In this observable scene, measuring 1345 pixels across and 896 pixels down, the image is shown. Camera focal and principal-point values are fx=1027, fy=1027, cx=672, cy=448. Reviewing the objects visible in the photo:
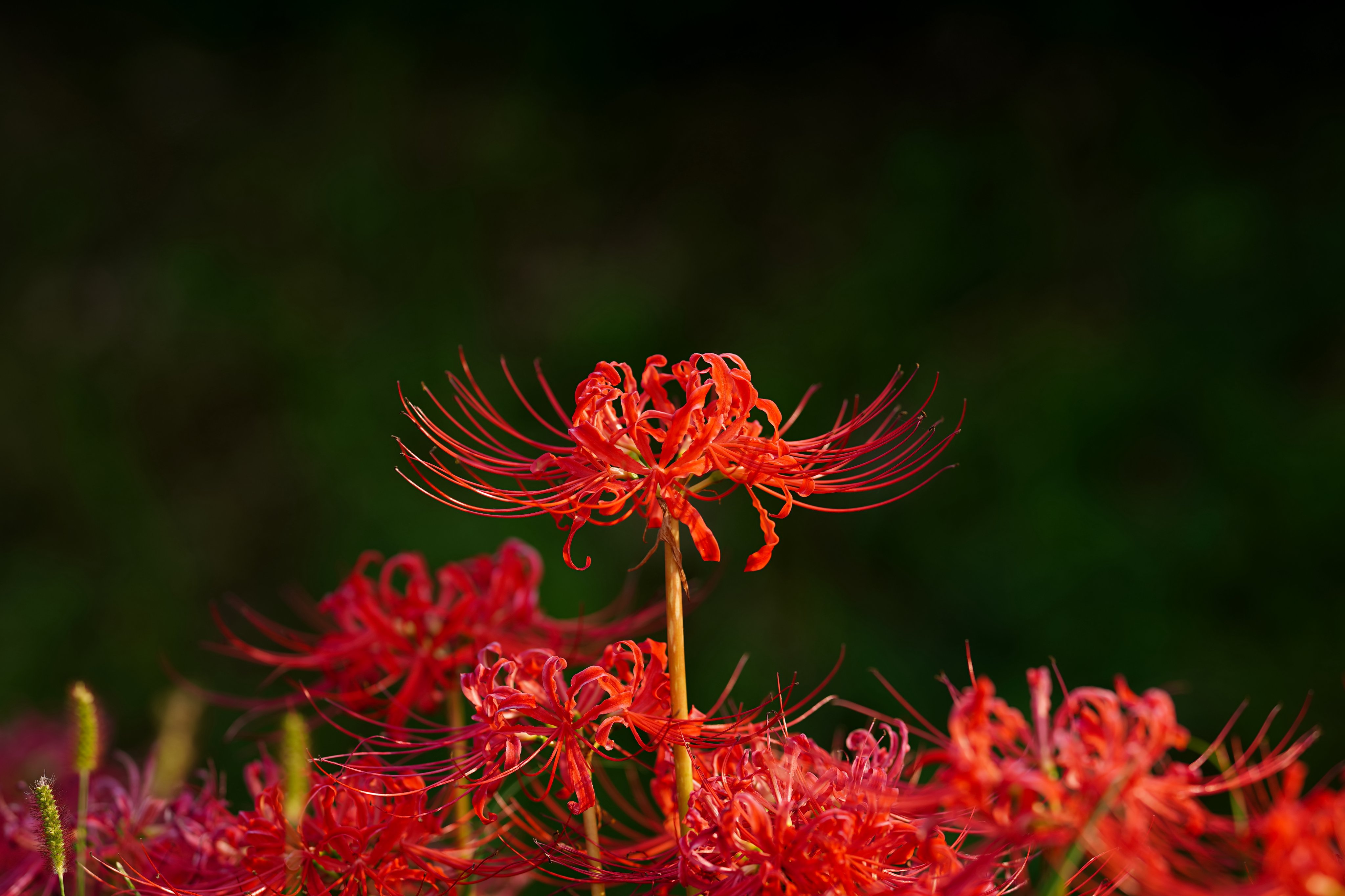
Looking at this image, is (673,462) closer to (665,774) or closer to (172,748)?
(665,774)

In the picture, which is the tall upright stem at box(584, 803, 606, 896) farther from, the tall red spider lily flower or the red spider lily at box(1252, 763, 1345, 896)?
the red spider lily at box(1252, 763, 1345, 896)

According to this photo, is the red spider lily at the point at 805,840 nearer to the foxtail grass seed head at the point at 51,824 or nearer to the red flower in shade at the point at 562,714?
the red flower in shade at the point at 562,714

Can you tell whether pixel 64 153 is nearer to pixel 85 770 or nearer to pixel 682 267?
pixel 682 267

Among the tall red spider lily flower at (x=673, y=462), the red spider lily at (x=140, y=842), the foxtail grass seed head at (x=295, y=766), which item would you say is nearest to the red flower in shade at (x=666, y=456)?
the tall red spider lily flower at (x=673, y=462)

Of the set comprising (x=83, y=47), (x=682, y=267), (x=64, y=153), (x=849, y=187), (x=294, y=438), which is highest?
(x=83, y=47)

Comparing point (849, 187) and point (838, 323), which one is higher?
point (849, 187)

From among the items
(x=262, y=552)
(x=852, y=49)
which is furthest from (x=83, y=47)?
(x=852, y=49)
